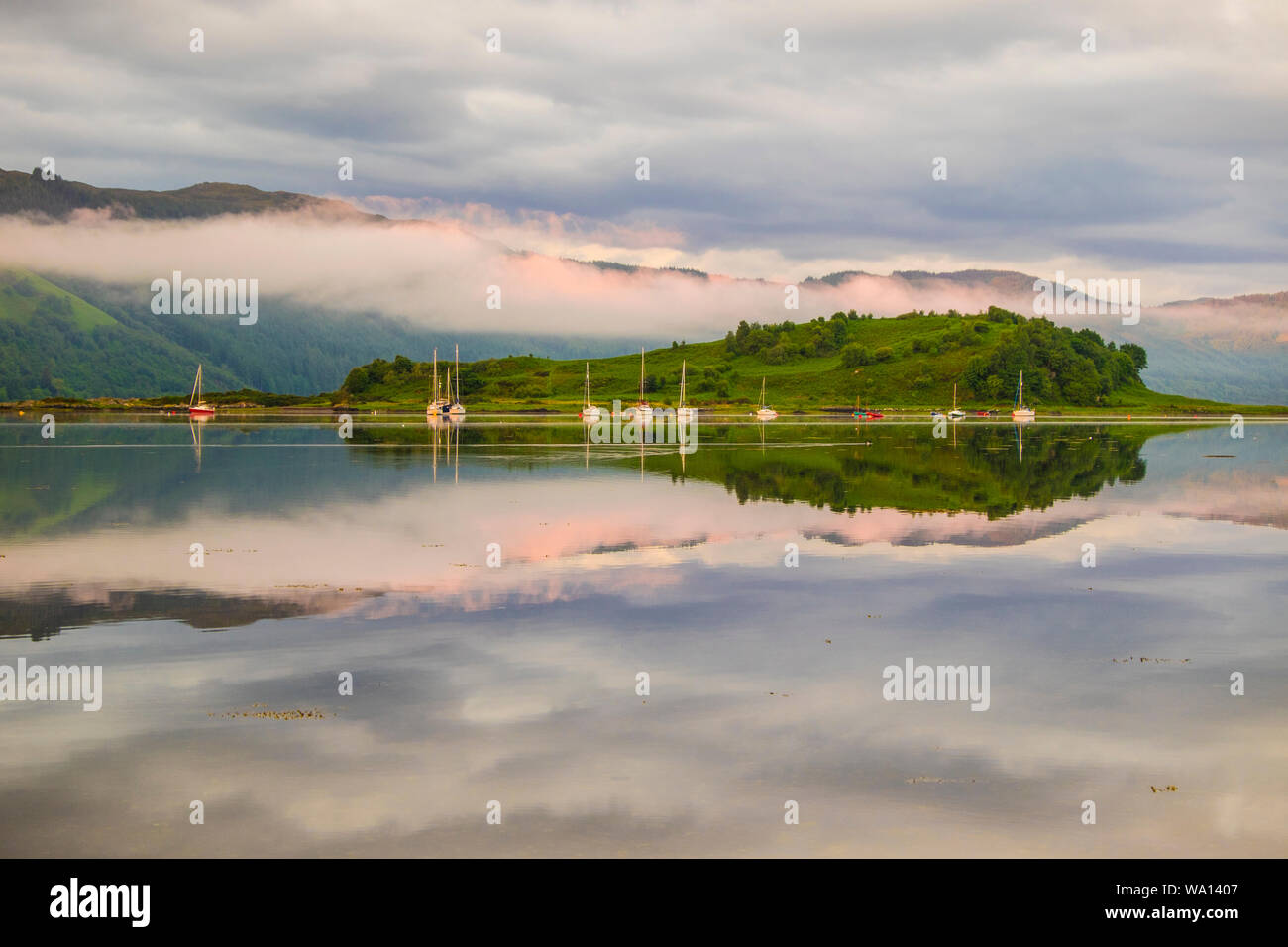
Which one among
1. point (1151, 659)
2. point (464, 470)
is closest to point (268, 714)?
point (1151, 659)

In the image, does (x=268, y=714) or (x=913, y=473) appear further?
(x=913, y=473)

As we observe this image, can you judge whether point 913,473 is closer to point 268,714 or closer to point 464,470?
point 464,470

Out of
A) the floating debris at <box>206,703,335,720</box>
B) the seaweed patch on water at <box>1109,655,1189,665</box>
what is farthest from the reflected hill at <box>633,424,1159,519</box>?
the floating debris at <box>206,703,335,720</box>

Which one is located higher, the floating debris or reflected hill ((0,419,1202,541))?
reflected hill ((0,419,1202,541))

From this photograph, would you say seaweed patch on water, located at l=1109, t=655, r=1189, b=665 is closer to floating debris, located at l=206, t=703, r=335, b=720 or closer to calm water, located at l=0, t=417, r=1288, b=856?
calm water, located at l=0, t=417, r=1288, b=856

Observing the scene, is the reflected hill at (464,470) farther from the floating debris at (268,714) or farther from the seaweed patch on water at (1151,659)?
the seaweed patch on water at (1151,659)

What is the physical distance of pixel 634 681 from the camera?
64.0 ft

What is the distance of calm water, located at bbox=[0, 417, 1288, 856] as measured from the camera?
13.4 metres

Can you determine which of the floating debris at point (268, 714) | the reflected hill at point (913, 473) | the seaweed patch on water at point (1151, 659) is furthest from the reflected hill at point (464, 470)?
the seaweed patch on water at point (1151, 659)

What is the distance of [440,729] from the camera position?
16719mm

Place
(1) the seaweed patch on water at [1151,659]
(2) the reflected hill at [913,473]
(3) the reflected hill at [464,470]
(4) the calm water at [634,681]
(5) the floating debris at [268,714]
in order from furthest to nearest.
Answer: (2) the reflected hill at [913,473]
(3) the reflected hill at [464,470]
(1) the seaweed patch on water at [1151,659]
(5) the floating debris at [268,714]
(4) the calm water at [634,681]

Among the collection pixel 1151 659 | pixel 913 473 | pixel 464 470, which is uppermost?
pixel 464 470

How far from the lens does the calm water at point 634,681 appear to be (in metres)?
13.4
